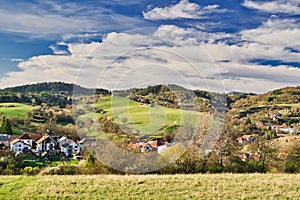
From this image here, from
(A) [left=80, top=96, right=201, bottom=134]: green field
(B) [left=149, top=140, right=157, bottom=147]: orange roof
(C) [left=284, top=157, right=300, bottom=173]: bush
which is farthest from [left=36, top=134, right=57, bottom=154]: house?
(C) [left=284, top=157, right=300, bottom=173]: bush

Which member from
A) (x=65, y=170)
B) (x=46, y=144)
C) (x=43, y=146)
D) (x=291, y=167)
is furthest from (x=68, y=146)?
(x=291, y=167)

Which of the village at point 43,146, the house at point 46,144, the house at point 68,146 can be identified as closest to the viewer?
the house at point 68,146

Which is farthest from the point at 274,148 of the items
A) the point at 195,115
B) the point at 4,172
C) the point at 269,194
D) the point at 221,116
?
the point at 4,172

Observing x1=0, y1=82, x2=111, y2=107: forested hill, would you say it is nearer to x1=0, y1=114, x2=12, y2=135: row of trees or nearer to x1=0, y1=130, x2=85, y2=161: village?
x1=0, y1=114, x2=12, y2=135: row of trees

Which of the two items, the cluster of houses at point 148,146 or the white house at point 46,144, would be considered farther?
the white house at point 46,144

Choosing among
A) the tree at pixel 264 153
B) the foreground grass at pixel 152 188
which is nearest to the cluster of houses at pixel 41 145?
the foreground grass at pixel 152 188

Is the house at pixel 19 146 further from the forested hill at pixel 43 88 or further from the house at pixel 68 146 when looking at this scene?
the forested hill at pixel 43 88

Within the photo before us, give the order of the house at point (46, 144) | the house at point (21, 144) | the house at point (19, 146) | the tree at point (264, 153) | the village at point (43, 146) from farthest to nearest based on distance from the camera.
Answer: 1. the house at point (46, 144)
2. the house at point (21, 144)
3. the house at point (19, 146)
4. the village at point (43, 146)
5. the tree at point (264, 153)
